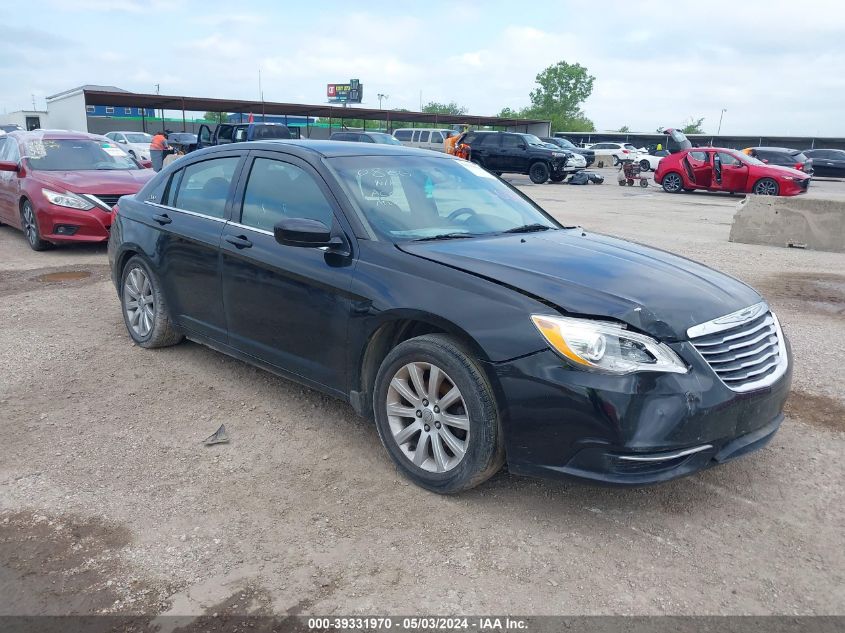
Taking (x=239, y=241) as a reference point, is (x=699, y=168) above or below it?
above

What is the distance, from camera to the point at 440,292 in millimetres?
3252

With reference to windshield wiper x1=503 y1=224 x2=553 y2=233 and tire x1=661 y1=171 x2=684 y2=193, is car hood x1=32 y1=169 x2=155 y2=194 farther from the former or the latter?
tire x1=661 y1=171 x2=684 y2=193

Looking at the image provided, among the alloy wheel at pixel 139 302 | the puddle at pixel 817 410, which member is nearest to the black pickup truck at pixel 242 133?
the alloy wheel at pixel 139 302

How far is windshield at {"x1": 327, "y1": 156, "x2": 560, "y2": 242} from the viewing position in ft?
12.7

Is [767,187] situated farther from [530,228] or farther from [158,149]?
[530,228]

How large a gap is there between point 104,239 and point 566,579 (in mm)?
8241

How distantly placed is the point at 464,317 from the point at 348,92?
91.5m

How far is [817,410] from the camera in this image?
4398 mm

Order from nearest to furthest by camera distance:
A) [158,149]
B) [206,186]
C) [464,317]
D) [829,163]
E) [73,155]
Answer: [464,317] < [206,186] < [73,155] < [158,149] < [829,163]

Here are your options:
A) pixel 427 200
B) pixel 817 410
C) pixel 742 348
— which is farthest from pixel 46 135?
pixel 817 410

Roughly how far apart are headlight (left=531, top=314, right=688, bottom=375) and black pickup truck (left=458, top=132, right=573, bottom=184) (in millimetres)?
24199

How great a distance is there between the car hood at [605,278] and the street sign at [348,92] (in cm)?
8792

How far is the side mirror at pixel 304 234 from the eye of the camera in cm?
359

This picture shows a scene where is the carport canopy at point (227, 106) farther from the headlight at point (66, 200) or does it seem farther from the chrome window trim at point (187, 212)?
the chrome window trim at point (187, 212)
